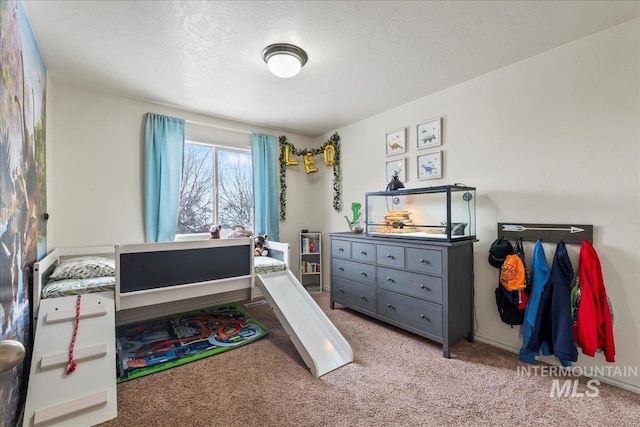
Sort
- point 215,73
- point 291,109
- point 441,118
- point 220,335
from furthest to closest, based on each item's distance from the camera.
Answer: point 291,109 < point 441,118 < point 220,335 < point 215,73

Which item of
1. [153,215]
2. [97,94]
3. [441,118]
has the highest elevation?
[97,94]

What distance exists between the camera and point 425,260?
2506mm

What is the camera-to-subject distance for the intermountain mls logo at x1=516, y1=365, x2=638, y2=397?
1.88 meters

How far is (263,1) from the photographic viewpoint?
1718mm

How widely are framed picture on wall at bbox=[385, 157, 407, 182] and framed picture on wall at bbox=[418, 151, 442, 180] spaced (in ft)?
0.65

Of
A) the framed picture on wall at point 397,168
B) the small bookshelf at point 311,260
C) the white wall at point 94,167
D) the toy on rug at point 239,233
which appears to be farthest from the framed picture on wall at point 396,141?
the white wall at point 94,167

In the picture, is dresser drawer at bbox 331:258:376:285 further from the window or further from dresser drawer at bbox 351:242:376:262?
the window

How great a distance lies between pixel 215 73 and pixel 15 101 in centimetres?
138

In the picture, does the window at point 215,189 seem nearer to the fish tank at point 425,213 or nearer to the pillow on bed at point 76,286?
the pillow on bed at point 76,286

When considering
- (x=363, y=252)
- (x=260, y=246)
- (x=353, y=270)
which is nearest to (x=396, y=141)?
(x=363, y=252)

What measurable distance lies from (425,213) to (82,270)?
10.5 feet

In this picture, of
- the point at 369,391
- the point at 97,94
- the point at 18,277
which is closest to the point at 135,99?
the point at 97,94

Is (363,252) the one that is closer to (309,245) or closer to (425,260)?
A: (425,260)

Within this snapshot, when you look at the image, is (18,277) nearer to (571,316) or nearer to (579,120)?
(571,316)
